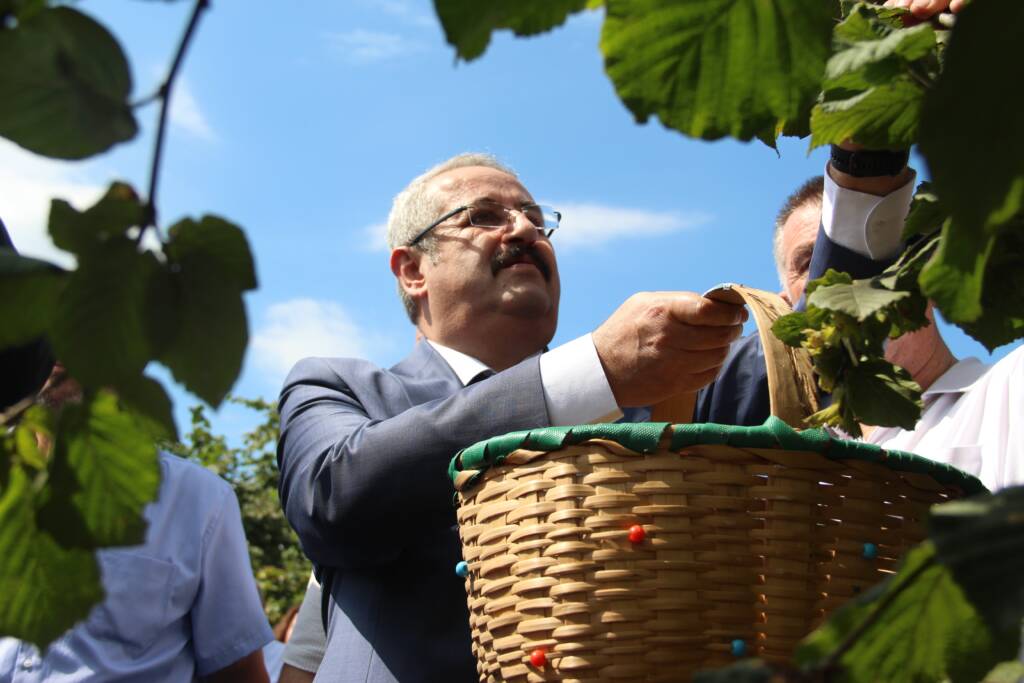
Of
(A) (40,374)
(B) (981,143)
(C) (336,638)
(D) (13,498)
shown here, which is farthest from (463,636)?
(B) (981,143)

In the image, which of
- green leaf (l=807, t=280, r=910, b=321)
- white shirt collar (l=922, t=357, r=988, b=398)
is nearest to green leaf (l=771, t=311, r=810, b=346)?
green leaf (l=807, t=280, r=910, b=321)

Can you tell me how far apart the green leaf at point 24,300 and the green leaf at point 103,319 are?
15mm

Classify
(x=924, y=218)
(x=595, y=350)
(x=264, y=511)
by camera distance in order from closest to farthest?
(x=924, y=218), (x=595, y=350), (x=264, y=511)

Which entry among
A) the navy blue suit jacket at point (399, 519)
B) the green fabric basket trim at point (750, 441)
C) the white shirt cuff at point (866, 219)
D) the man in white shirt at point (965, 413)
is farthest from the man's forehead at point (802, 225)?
the green fabric basket trim at point (750, 441)

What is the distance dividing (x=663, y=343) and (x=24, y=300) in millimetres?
1376

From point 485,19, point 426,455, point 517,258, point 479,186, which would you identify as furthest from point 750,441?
point 479,186

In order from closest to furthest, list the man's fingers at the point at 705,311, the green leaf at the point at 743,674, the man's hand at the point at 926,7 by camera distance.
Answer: the green leaf at the point at 743,674 < the man's hand at the point at 926,7 < the man's fingers at the point at 705,311

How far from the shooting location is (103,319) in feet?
1.17

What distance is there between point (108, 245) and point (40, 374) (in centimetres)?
101

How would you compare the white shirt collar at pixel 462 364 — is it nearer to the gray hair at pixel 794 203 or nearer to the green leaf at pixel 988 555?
the gray hair at pixel 794 203

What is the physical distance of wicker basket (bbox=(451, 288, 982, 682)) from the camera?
0.99 meters

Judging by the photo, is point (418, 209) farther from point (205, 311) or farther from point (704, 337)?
point (205, 311)

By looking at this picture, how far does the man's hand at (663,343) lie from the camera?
1.63 metres

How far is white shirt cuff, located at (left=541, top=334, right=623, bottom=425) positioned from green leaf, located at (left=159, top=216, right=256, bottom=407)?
1.39 metres
